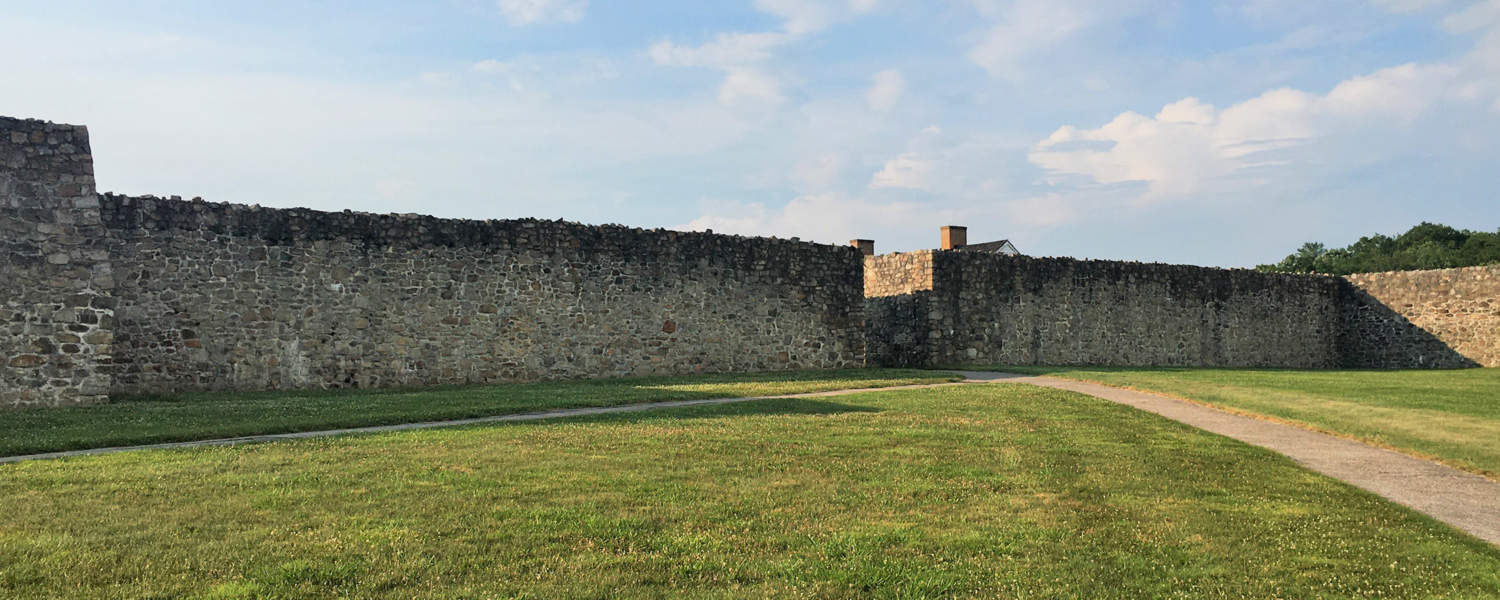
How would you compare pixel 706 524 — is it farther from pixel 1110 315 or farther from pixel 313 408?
pixel 1110 315

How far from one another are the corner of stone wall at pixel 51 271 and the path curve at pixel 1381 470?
619 inches

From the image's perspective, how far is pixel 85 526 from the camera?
19.9 feet

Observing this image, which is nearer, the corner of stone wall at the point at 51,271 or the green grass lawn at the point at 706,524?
the green grass lawn at the point at 706,524

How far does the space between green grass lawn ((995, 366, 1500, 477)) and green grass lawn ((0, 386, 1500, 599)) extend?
302 cm

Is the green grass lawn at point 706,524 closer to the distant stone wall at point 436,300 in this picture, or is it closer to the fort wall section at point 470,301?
the fort wall section at point 470,301

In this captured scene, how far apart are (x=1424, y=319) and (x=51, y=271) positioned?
3887 centimetres

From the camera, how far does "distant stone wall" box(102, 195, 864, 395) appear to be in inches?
647

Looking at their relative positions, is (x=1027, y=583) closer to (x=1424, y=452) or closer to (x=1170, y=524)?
(x=1170, y=524)

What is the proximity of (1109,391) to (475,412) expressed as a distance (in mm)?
11874

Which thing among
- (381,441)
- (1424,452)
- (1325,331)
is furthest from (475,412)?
(1325,331)

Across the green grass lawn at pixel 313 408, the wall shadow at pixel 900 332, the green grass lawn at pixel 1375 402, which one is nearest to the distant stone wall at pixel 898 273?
the wall shadow at pixel 900 332

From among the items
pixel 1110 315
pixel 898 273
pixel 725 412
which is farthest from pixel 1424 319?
pixel 725 412

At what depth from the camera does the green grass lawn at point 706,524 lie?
204 inches

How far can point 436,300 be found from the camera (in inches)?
746
